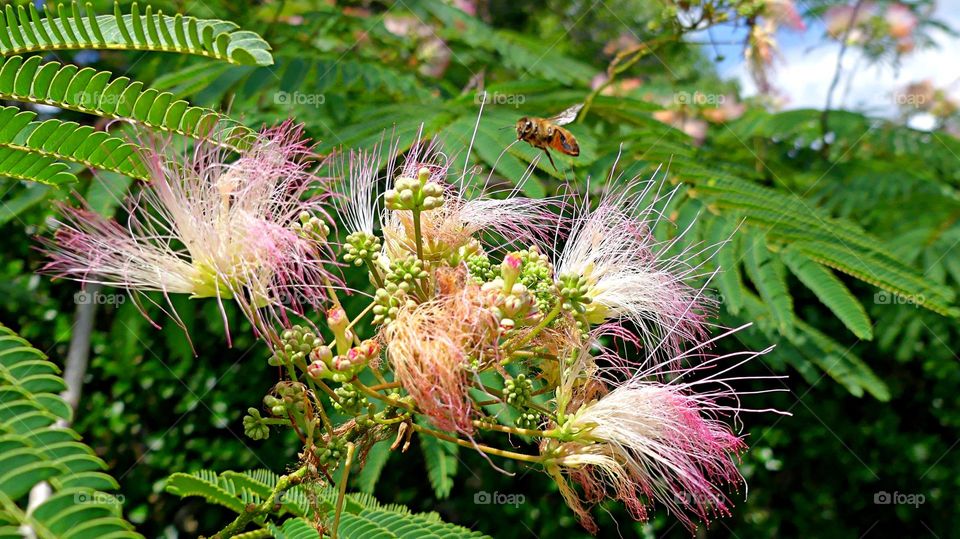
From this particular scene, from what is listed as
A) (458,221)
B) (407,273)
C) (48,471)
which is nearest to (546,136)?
(458,221)

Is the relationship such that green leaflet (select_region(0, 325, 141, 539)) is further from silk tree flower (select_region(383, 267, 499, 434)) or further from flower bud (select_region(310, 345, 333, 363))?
silk tree flower (select_region(383, 267, 499, 434))

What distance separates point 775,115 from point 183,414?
412 centimetres

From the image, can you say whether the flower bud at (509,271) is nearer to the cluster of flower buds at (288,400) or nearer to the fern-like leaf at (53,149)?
the cluster of flower buds at (288,400)

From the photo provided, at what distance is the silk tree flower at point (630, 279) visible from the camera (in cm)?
195

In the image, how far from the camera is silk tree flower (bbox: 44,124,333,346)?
1712 mm

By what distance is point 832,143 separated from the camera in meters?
5.14

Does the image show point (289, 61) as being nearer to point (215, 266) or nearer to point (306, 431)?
point (215, 266)

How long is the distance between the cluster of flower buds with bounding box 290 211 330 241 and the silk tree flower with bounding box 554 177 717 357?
1.93ft

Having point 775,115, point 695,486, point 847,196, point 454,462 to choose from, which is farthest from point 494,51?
point 695,486

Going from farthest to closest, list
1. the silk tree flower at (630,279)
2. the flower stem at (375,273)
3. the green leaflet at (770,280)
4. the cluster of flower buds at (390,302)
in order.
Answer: the green leaflet at (770,280)
the silk tree flower at (630,279)
the flower stem at (375,273)
the cluster of flower buds at (390,302)

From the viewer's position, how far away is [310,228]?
1.77m

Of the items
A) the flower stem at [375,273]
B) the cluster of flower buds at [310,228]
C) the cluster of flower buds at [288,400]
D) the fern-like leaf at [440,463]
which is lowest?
the fern-like leaf at [440,463]

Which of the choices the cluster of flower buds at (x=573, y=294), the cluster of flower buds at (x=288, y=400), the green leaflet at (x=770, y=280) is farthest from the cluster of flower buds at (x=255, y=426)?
the green leaflet at (x=770, y=280)

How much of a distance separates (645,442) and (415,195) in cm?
77
